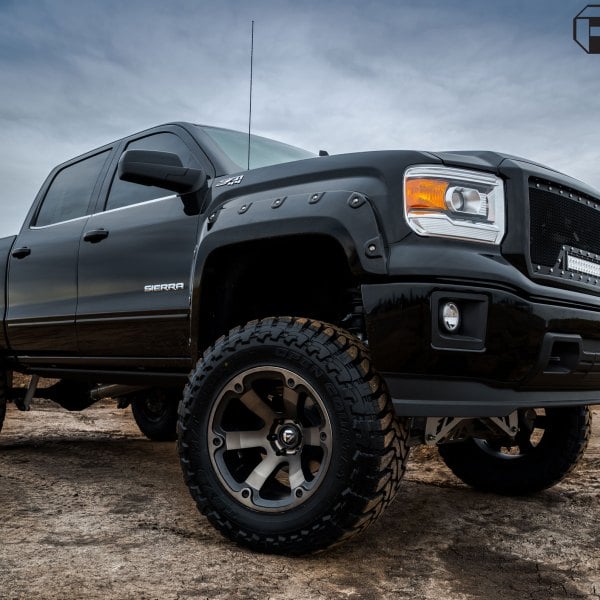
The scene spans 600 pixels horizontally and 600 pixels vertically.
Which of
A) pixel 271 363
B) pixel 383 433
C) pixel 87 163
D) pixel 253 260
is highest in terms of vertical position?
pixel 87 163

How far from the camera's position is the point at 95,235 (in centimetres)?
391

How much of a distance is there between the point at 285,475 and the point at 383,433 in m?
1.82

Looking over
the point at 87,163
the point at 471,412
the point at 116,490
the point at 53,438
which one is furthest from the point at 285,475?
the point at 53,438

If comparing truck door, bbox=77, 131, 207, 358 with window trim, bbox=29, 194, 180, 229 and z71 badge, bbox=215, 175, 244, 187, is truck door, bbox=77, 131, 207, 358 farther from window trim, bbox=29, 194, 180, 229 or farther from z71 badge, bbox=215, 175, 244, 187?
z71 badge, bbox=215, 175, 244, 187

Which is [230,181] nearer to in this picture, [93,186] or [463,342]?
[463,342]

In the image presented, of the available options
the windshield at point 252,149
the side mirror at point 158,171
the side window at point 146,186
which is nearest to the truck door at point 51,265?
the side window at point 146,186

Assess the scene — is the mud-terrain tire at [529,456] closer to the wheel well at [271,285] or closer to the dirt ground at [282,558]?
the dirt ground at [282,558]

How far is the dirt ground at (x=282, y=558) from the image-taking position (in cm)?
224

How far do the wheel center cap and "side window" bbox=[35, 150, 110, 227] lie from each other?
235cm

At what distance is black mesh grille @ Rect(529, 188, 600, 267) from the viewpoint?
258 cm

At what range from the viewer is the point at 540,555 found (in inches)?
107

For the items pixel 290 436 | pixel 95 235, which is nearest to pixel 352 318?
pixel 290 436

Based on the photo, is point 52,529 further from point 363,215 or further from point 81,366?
point 363,215

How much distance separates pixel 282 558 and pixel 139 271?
170 cm
